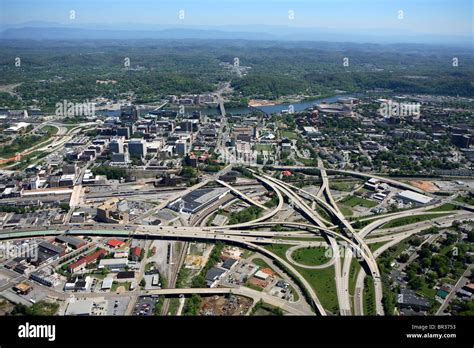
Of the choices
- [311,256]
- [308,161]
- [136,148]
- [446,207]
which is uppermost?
[136,148]

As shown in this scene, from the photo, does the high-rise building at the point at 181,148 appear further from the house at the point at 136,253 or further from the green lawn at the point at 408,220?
the green lawn at the point at 408,220

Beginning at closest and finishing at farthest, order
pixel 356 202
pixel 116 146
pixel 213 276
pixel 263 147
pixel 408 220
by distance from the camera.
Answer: pixel 213 276 < pixel 408 220 < pixel 356 202 < pixel 116 146 < pixel 263 147

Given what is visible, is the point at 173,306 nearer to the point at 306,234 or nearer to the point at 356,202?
the point at 306,234

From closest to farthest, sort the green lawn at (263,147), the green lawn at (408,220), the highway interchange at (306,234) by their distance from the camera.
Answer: the highway interchange at (306,234)
the green lawn at (408,220)
the green lawn at (263,147)

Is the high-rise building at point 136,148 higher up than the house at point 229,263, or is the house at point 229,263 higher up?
the high-rise building at point 136,148

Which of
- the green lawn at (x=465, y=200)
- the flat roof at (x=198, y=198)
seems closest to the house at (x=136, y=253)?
the flat roof at (x=198, y=198)

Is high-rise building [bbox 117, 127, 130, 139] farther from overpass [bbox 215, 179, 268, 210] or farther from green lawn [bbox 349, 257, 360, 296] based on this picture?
green lawn [bbox 349, 257, 360, 296]

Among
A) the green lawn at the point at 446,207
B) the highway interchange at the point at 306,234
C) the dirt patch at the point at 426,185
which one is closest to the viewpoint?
the highway interchange at the point at 306,234

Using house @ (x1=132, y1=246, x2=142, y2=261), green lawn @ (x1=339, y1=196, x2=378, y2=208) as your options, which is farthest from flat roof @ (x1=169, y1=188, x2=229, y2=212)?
green lawn @ (x1=339, y1=196, x2=378, y2=208)

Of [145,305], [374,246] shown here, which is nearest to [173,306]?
[145,305]
